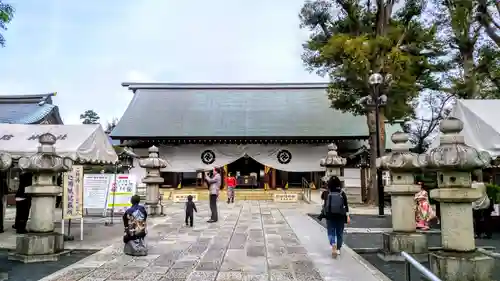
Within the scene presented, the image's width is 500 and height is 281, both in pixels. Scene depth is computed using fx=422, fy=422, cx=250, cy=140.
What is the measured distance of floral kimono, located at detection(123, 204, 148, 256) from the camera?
7.91 meters

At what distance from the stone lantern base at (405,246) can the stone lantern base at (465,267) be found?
2022mm

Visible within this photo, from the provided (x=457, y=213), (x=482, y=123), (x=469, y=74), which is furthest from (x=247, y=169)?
(x=457, y=213)

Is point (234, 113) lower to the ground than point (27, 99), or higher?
lower

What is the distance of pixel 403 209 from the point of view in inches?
301

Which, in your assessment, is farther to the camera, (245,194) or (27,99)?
(245,194)

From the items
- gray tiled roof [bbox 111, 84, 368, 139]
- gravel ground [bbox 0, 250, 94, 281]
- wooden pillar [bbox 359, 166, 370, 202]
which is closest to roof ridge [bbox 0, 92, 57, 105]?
gray tiled roof [bbox 111, 84, 368, 139]

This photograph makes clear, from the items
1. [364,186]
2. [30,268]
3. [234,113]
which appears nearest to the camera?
[30,268]

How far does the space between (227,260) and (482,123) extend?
299 inches

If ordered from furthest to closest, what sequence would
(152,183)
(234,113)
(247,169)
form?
(247,169), (234,113), (152,183)

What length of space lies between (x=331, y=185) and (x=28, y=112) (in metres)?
20.0

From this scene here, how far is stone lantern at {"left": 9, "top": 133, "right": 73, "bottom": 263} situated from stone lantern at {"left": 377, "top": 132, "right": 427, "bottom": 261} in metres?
6.06

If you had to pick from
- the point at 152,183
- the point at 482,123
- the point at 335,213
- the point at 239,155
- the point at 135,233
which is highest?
the point at 239,155

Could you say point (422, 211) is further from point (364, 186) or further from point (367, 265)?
point (364, 186)

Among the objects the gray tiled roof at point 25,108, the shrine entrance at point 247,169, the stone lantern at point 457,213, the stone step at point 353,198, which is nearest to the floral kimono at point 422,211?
the stone lantern at point 457,213
